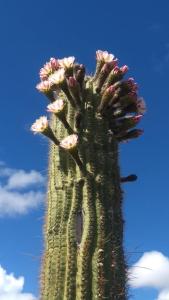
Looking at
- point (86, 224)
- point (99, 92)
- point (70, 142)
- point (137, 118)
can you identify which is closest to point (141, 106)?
point (137, 118)

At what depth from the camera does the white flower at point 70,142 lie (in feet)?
19.7

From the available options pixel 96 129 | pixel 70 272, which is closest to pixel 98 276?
pixel 70 272

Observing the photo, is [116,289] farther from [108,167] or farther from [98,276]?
[108,167]

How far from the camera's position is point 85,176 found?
235 inches

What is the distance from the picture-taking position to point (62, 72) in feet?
21.3

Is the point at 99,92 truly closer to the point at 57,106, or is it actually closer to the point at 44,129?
the point at 57,106

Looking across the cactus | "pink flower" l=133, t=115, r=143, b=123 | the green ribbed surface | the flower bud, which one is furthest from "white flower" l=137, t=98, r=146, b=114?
the flower bud

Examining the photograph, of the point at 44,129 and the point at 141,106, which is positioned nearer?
the point at 44,129

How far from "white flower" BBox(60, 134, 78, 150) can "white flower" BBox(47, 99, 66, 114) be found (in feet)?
1.25

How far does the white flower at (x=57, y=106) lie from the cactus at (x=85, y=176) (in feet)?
0.04

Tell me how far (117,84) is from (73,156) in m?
1.17

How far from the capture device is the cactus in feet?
17.9

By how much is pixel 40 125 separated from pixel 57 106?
0.30m

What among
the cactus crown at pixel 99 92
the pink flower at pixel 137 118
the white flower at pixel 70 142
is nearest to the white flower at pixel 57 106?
the cactus crown at pixel 99 92
